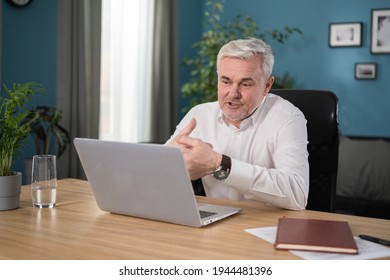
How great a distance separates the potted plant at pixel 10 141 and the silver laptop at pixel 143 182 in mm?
237

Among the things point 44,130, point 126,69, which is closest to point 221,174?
point 44,130

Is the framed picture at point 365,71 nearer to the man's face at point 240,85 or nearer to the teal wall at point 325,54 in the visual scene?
the teal wall at point 325,54

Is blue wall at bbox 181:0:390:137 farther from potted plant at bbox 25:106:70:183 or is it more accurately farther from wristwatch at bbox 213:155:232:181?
wristwatch at bbox 213:155:232:181

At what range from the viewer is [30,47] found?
144 inches

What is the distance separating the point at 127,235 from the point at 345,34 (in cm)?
406

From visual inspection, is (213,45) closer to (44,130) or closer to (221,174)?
(44,130)

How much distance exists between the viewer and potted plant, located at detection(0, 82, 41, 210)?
60.0 inches

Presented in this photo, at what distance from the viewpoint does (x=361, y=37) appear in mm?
4770

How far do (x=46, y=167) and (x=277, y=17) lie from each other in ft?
13.1

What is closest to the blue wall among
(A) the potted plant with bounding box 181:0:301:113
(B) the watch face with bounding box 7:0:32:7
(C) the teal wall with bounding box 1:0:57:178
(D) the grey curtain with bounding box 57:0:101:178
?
(A) the potted plant with bounding box 181:0:301:113

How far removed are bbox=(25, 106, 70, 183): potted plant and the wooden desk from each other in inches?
70.2
